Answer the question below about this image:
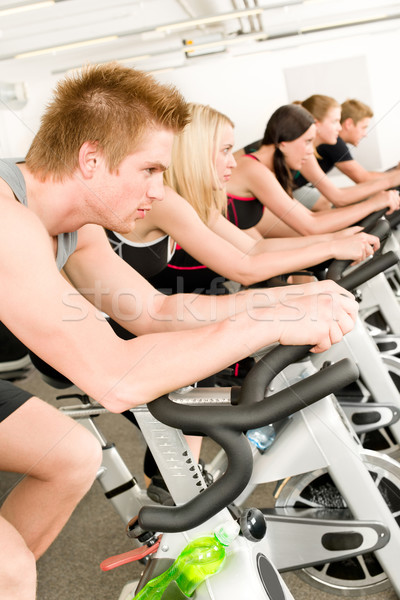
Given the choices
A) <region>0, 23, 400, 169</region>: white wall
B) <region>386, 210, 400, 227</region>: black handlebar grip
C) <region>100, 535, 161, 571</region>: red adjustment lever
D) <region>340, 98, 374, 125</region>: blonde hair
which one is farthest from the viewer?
<region>0, 23, 400, 169</region>: white wall

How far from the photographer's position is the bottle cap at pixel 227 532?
0.86 m

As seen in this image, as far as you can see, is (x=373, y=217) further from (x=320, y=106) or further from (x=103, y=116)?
(x=320, y=106)

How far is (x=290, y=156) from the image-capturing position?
9.12ft

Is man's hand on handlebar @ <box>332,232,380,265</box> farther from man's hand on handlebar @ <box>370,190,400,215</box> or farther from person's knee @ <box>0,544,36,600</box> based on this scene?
person's knee @ <box>0,544,36,600</box>

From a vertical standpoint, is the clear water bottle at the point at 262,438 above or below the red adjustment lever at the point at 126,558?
above

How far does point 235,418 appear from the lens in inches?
29.0

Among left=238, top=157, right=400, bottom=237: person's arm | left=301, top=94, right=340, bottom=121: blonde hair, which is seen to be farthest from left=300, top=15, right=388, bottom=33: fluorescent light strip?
left=238, top=157, right=400, bottom=237: person's arm

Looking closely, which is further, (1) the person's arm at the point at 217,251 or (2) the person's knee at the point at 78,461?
(1) the person's arm at the point at 217,251

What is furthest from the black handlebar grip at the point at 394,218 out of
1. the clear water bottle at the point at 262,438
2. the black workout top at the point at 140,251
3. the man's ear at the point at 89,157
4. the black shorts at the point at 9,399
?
the black shorts at the point at 9,399

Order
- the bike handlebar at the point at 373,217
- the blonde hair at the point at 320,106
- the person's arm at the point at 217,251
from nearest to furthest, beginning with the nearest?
the person's arm at the point at 217,251
the bike handlebar at the point at 373,217
the blonde hair at the point at 320,106

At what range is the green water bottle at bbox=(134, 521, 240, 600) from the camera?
2.83 ft

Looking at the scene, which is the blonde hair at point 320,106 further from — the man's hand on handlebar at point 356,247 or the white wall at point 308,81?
the white wall at point 308,81

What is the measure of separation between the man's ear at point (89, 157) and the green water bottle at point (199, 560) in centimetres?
65

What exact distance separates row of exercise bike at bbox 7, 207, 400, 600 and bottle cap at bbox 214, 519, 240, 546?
0.07 feet
